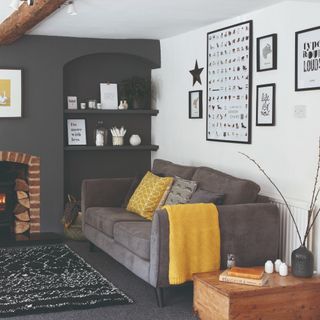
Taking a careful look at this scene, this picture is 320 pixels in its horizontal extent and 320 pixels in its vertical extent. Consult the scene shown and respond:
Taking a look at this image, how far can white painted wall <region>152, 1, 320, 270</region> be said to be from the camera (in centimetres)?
448

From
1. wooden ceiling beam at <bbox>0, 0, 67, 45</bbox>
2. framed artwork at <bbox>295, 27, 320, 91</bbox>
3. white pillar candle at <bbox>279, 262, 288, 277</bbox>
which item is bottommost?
white pillar candle at <bbox>279, 262, 288, 277</bbox>

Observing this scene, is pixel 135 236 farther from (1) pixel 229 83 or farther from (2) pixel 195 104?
(2) pixel 195 104

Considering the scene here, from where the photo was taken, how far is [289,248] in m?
4.62

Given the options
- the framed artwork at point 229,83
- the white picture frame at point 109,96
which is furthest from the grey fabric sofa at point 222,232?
the white picture frame at point 109,96

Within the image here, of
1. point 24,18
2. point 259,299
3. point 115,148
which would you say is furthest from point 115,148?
point 259,299

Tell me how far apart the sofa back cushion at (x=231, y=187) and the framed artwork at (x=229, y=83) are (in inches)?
19.9

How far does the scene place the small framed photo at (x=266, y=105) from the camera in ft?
16.0

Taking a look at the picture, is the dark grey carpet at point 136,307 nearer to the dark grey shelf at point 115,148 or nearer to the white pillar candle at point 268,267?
the white pillar candle at point 268,267

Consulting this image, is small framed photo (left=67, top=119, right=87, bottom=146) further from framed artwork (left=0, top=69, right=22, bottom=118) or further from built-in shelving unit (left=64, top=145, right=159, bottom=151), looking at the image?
framed artwork (left=0, top=69, right=22, bottom=118)

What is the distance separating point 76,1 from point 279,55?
1648mm

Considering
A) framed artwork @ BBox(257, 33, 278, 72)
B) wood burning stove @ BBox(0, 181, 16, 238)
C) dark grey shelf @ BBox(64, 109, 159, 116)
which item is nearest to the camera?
framed artwork @ BBox(257, 33, 278, 72)

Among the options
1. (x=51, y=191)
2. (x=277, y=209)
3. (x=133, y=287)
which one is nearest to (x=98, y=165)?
(x=51, y=191)

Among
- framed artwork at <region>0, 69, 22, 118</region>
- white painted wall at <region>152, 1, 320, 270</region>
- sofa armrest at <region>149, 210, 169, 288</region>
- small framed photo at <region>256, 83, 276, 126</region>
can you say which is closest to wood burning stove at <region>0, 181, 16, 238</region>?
framed artwork at <region>0, 69, 22, 118</region>

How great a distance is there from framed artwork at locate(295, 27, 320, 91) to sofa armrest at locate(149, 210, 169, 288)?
4.64ft
